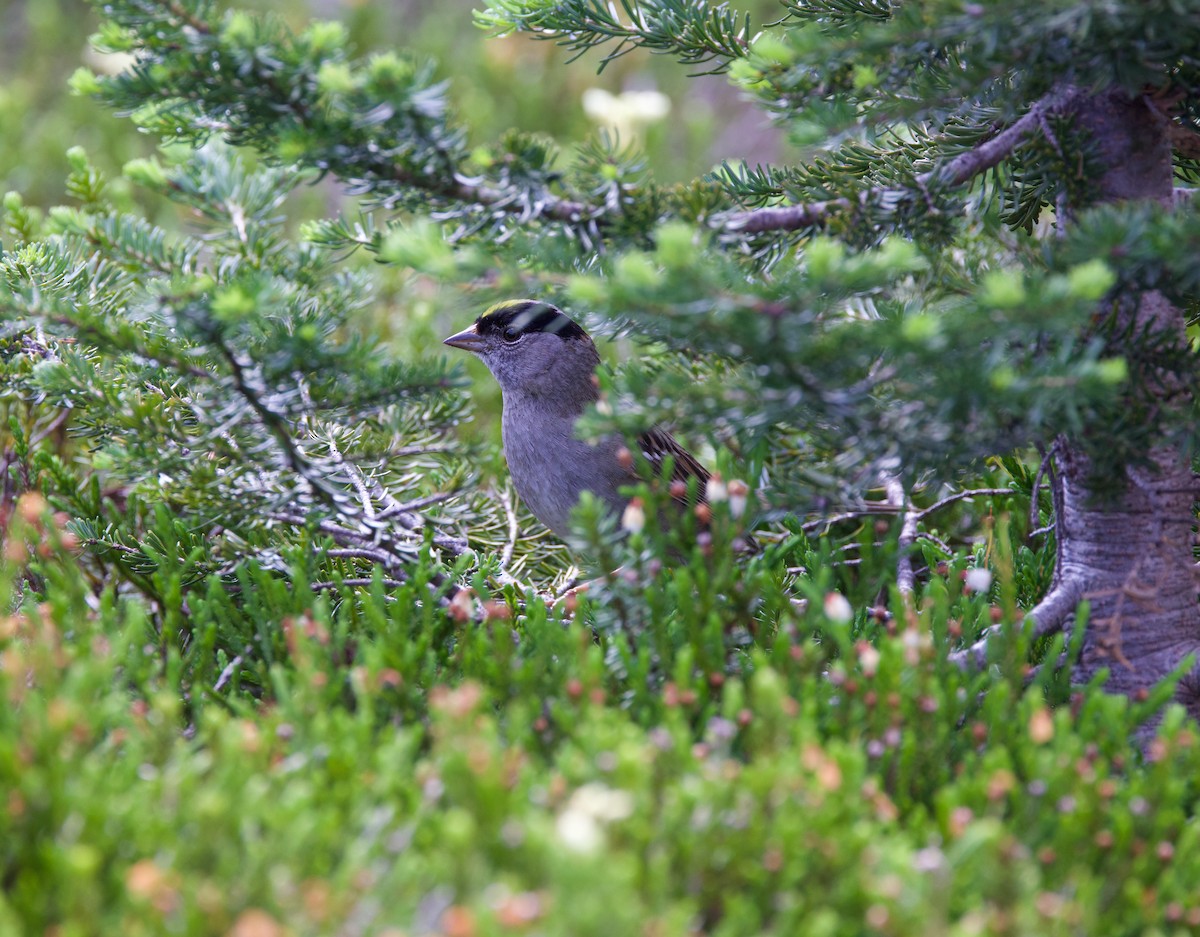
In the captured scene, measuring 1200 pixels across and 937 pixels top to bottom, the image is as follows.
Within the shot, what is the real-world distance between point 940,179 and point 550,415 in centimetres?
185

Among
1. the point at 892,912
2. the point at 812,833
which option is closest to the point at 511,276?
the point at 812,833

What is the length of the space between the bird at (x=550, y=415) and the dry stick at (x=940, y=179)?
1.46 meters

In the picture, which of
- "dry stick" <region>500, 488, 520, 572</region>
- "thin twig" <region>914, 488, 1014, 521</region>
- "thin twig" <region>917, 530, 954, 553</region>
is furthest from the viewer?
"dry stick" <region>500, 488, 520, 572</region>

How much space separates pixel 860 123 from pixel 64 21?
812 cm

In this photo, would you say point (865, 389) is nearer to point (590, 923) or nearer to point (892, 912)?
point (892, 912)

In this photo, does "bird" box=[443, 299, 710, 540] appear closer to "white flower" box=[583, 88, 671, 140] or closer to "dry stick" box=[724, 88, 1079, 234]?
"dry stick" box=[724, 88, 1079, 234]

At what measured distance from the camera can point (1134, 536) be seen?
260 cm

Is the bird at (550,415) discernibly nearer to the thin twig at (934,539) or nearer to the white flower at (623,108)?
the thin twig at (934,539)

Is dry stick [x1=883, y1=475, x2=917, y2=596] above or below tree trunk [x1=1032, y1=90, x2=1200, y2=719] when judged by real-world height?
below

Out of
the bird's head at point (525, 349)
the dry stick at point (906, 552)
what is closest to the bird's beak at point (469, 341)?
the bird's head at point (525, 349)

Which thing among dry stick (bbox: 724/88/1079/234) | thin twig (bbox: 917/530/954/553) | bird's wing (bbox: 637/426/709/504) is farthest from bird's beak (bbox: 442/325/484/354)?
dry stick (bbox: 724/88/1079/234)

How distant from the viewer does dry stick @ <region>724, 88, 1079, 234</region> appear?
234 cm

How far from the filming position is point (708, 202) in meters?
2.30

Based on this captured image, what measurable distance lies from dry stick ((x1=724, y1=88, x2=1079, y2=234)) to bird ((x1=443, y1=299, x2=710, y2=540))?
146cm
